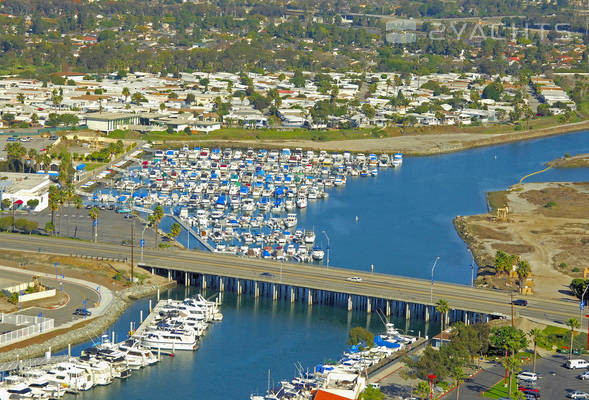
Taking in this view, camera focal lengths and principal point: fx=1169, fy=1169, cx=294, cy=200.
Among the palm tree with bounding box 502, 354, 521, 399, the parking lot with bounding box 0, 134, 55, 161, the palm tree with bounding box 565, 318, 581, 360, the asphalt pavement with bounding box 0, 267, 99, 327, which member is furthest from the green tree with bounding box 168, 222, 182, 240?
the parking lot with bounding box 0, 134, 55, 161

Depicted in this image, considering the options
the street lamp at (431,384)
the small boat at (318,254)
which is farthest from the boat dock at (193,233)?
the street lamp at (431,384)

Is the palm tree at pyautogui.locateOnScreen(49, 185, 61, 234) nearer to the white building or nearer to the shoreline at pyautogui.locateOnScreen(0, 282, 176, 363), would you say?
the white building

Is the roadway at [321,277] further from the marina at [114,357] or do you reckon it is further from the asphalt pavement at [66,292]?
the marina at [114,357]

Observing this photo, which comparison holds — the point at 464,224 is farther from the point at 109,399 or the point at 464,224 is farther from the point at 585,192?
the point at 109,399

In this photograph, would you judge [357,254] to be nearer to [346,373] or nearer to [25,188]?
[25,188]

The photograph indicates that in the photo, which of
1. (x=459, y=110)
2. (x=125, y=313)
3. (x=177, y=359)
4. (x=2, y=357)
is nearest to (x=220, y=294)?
(x=125, y=313)

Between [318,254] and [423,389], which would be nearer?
[423,389]

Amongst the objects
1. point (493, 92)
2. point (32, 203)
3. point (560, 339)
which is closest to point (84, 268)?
point (32, 203)
